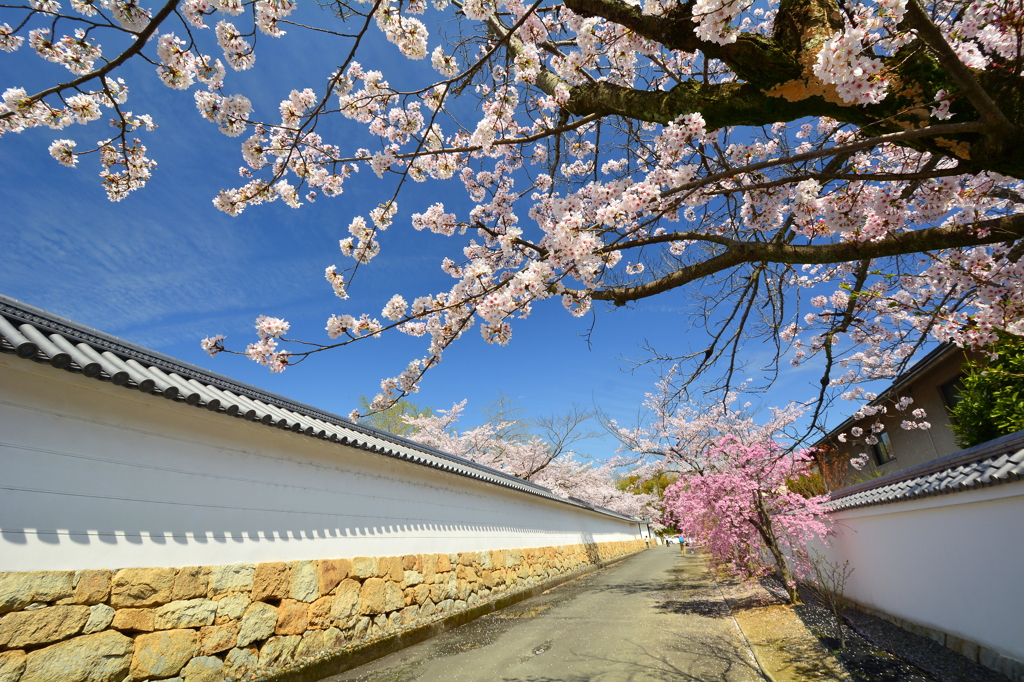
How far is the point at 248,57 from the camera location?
3.98m

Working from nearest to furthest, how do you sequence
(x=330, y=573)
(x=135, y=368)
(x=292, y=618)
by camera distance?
(x=135, y=368) < (x=292, y=618) < (x=330, y=573)

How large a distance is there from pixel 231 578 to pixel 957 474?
21.5ft

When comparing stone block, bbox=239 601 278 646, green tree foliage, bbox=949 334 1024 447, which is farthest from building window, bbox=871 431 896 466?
stone block, bbox=239 601 278 646

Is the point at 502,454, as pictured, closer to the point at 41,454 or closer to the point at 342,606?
the point at 342,606

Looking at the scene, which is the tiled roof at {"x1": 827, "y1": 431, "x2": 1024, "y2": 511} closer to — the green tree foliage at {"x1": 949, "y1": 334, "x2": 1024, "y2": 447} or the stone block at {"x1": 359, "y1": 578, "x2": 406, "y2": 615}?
the green tree foliage at {"x1": 949, "y1": 334, "x2": 1024, "y2": 447}

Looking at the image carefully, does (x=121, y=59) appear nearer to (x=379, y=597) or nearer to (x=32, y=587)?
(x=32, y=587)

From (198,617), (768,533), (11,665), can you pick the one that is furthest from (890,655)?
(11,665)

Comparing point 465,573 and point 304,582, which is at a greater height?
point 304,582

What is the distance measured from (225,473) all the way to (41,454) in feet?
4.24

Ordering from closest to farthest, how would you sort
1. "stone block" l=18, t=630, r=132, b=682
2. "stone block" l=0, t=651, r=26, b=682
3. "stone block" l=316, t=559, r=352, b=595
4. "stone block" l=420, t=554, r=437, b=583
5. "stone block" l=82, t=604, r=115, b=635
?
"stone block" l=0, t=651, r=26, b=682 < "stone block" l=18, t=630, r=132, b=682 < "stone block" l=82, t=604, r=115, b=635 < "stone block" l=316, t=559, r=352, b=595 < "stone block" l=420, t=554, r=437, b=583

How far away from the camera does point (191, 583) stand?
3492 mm

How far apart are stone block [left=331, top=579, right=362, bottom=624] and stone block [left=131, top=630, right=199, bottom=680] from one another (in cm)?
152

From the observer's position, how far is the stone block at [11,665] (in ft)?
8.10

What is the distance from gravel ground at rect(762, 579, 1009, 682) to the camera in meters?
3.68
